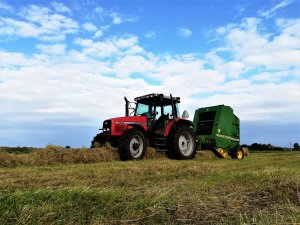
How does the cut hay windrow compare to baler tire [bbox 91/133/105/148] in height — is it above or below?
below

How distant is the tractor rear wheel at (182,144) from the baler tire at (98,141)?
2.39 metres

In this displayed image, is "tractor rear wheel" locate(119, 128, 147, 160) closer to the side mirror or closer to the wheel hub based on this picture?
the wheel hub

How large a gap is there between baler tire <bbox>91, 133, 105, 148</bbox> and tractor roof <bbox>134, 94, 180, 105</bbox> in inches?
76.1

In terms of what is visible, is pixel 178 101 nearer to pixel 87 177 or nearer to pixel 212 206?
pixel 87 177

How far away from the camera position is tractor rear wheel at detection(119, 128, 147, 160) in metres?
12.1

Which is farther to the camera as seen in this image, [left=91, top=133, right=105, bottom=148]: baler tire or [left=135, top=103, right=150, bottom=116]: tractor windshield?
[left=135, top=103, right=150, bottom=116]: tractor windshield

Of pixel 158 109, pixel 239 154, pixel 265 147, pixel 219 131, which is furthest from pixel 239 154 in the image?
pixel 265 147

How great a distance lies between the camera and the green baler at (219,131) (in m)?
15.8

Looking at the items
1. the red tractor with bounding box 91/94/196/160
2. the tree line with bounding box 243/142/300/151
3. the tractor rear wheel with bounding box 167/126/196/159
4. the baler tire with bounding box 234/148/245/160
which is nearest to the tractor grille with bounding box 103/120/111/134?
the red tractor with bounding box 91/94/196/160

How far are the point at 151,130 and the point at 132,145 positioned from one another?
3.97ft

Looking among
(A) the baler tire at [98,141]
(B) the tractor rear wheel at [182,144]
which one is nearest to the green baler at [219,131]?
(B) the tractor rear wheel at [182,144]

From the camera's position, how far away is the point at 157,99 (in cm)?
1381

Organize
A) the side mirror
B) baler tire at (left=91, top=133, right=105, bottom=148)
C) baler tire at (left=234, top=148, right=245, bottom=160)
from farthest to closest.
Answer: baler tire at (left=234, top=148, right=245, bottom=160) → the side mirror → baler tire at (left=91, top=133, right=105, bottom=148)

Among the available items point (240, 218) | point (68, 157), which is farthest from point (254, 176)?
point (68, 157)
